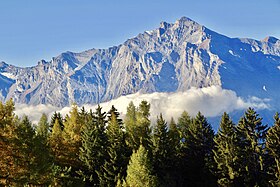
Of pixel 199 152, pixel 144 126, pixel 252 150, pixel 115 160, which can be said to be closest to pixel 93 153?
pixel 115 160

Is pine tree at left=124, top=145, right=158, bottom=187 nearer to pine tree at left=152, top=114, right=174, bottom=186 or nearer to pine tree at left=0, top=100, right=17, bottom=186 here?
pine tree at left=152, top=114, right=174, bottom=186

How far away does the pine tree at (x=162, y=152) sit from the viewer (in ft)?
230

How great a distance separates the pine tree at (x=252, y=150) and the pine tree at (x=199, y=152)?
6411mm

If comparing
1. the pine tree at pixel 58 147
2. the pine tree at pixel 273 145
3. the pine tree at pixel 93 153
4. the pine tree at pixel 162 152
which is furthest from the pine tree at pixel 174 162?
the pine tree at pixel 58 147

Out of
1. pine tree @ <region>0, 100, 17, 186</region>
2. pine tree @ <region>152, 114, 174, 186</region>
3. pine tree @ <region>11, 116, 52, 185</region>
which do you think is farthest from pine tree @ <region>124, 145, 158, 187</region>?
pine tree @ <region>0, 100, 17, 186</region>

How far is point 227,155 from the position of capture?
67.9m

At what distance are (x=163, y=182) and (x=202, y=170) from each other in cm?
968

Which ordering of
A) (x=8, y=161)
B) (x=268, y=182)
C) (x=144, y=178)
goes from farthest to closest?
1. (x=268, y=182)
2. (x=144, y=178)
3. (x=8, y=161)

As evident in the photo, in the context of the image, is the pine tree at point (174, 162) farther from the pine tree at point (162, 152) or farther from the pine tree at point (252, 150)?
the pine tree at point (252, 150)

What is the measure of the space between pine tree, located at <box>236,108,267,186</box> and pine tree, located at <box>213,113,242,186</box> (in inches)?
49.4

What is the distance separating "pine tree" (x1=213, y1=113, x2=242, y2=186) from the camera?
67438 millimetres

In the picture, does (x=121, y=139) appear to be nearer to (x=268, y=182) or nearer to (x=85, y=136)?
(x=85, y=136)

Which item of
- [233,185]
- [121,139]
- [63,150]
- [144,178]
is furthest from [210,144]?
[63,150]

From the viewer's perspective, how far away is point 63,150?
2648 inches
